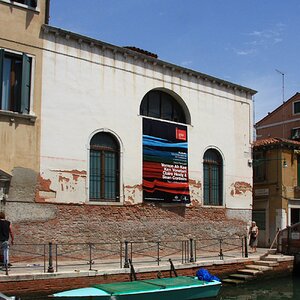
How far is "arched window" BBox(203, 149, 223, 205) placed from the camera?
65.4 feet

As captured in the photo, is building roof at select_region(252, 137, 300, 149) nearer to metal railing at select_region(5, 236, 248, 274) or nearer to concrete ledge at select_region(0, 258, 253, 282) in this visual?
metal railing at select_region(5, 236, 248, 274)

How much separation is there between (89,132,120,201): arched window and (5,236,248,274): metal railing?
1.62 meters

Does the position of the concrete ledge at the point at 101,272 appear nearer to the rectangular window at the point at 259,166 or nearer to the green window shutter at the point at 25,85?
the green window shutter at the point at 25,85

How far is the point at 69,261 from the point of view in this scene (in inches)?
603

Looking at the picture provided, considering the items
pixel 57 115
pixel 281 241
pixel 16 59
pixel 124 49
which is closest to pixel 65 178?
pixel 57 115

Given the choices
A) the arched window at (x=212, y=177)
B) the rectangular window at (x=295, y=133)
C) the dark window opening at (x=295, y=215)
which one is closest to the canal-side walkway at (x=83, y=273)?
the arched window at (x=212, y=177)

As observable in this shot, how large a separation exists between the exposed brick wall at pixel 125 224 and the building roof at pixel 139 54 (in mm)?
5053

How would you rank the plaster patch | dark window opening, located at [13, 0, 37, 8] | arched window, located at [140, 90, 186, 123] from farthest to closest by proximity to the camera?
the plaster patch
arched window, located at [140, 90, 186, 123]
dark window opening, located at [13, 0, 37, 8]

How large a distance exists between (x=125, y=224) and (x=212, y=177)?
473cm

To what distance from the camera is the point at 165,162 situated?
18.3 m

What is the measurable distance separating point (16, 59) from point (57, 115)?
6.65 ft

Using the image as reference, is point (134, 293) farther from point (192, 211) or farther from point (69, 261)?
point (192, 211)

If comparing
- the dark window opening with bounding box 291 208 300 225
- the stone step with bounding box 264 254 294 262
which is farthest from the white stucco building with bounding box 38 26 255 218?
the dark window opening with bounding box 291 208 300 225

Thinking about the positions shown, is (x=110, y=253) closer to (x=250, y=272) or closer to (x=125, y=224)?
(x=125, y=224)
